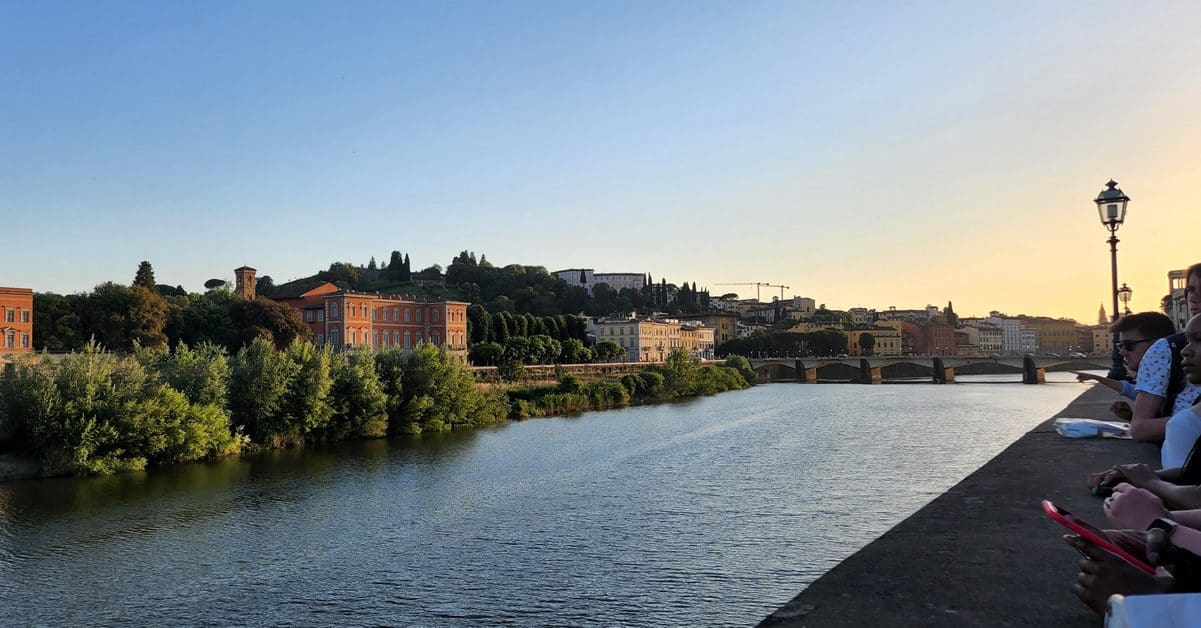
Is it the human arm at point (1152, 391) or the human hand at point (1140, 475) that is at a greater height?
the human arm at point (1152, 391)

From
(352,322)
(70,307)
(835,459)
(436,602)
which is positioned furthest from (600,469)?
(70,307)

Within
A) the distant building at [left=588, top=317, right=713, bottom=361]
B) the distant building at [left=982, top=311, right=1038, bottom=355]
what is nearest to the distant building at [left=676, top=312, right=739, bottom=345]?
the distant building at [left=588, top=317, right=713, bottom=361]

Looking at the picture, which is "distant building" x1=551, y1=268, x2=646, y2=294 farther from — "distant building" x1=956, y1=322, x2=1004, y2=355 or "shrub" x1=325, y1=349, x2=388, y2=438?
"shrub" x1=325, y1=349, x2=388, y2=438

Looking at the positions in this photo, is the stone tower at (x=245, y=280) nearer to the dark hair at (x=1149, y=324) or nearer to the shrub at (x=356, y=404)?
the shrub at (x=356, y=404)

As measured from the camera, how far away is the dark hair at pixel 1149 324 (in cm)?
473

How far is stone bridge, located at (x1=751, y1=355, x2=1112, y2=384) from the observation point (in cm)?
6978

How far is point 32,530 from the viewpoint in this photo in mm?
15930

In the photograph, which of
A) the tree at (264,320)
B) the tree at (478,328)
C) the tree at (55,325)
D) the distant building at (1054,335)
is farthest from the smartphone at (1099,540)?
the distant building at (1054,335)

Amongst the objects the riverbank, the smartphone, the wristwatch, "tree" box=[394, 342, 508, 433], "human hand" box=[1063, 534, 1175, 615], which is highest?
the wristwatch

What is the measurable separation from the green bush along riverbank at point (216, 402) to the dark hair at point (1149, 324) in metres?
24.2

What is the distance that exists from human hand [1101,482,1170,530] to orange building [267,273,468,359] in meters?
56.3

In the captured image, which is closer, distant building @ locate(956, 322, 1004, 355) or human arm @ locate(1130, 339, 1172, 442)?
human arm @ locate(1130, 339, 1172, 442)

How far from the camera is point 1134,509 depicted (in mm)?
2773

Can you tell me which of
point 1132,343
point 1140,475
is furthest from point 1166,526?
point 1132,343
